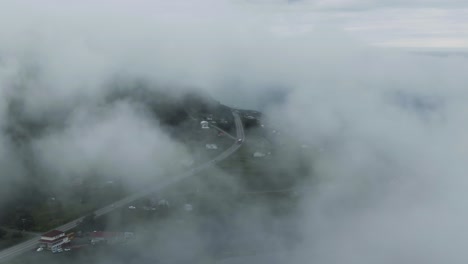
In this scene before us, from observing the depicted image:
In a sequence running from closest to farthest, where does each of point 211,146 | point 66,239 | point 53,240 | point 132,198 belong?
point 53,240 < point 66,239 < point 132,198 < point 211,146

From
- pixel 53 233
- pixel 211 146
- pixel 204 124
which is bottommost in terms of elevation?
pixel 204 124

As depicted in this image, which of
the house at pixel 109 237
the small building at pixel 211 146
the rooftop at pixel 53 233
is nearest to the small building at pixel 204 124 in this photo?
the small building at pixel 211 146

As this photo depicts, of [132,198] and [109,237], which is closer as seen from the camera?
[109,237]

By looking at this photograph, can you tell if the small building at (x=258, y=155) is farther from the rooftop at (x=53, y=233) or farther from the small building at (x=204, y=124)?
the rooftop at (x=53, y=233)

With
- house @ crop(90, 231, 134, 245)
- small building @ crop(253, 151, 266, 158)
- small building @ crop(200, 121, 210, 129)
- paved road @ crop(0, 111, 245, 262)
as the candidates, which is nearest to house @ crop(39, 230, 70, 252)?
Result: paved road @ crop(0, 111, 245, 262)

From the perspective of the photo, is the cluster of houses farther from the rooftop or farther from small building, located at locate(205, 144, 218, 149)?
small building, located at locate(205, 144, 218, 149)

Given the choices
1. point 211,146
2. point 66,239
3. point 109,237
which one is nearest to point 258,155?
point 211,146

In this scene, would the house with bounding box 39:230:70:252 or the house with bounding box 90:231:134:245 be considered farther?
the house with bounding box 90:231:134:245

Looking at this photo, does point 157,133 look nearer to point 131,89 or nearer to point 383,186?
point 131,89

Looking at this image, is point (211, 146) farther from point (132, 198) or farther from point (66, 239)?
point (66, 239)
